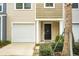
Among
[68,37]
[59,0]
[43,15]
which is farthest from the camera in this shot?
[43,15]

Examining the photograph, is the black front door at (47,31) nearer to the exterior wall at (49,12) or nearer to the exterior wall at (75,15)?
the exterior wall at (49,12)

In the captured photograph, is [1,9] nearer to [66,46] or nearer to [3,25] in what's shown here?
[3,25]

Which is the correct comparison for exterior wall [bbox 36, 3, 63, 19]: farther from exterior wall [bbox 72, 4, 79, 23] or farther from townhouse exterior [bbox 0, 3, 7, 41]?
townhouse exterior [bbox 0, 3, 7, 41]

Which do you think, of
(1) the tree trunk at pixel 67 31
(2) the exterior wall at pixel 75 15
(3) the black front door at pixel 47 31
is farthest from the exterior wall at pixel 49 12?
(1) the tree trunk at pixel 67 31

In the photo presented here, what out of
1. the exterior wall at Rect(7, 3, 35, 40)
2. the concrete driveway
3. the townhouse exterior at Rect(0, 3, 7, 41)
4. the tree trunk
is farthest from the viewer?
the exterior wall at Rect(7, 3, 35, 40)

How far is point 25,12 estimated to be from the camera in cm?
2244

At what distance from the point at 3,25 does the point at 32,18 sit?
2.95 metres

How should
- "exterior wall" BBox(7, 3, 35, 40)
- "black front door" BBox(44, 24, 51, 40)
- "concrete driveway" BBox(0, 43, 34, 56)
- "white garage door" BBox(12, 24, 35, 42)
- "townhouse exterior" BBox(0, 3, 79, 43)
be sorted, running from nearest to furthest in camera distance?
1. "concrete driveway" BBox(0, 43, 34, 56)
2. "townhouse exterior" BBox(0, 3, 79, 43)
3. "exterior wall" BBox(7, 3, 35, 40)
4. "white garage door" BBox(12, 24, 35, 42)
5. "black front door" BBox(44, 24, 51, 40)

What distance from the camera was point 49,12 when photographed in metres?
21.8

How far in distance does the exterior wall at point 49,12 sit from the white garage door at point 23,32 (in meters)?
1.67

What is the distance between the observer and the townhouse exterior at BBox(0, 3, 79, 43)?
21656 millimetres

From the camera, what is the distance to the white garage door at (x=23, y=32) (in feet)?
74.5

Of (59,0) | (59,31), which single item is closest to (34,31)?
(59,31)

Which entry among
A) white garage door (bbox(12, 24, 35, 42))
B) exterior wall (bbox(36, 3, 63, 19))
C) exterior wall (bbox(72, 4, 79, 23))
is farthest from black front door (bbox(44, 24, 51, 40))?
exterior wall (bbox(72, 4, 79, 23))
